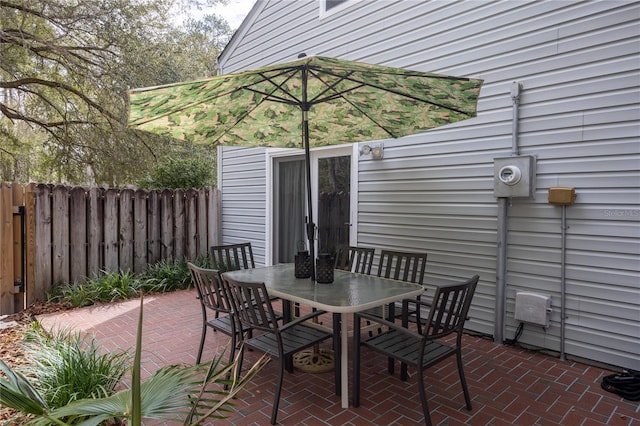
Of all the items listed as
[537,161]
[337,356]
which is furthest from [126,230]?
[537,161]

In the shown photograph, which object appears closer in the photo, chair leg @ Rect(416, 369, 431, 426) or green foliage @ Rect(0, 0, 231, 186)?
chair leg @ Rect(416, 369, 431, 426)

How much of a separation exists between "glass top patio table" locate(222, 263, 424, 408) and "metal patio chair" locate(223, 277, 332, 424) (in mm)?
149

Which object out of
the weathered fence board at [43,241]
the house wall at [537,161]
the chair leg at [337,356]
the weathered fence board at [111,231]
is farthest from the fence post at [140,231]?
the chair leg at [337,356]

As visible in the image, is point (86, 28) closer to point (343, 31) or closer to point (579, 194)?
point (343, 31)

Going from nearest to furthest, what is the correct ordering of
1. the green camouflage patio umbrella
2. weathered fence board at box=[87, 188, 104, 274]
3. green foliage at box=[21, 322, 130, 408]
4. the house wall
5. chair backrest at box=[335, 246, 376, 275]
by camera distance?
green foliage at box=[21, 322, 130, 408], the green camouflage patio umbrella, the house wall, chair backrest at box=[335, 246, 376, 275], weathered fence board at box=[87, 188, 104, 274]

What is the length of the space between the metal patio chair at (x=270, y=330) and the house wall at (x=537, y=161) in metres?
2.09

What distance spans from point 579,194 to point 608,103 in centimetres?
77

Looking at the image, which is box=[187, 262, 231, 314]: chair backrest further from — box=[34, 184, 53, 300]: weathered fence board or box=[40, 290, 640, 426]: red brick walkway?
box=[34, 184, 53, 300]: weathered fence board

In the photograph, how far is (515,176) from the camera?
354cm

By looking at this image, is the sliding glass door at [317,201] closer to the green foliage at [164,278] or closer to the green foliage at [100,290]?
the green foliage at [164,278]

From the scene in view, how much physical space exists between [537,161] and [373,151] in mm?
1897

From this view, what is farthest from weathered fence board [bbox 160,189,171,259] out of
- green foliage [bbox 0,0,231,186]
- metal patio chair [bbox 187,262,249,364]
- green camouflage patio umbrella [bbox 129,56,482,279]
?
metal patio chair [bbox 187,262,249,364]

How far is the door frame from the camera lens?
16.8 feet

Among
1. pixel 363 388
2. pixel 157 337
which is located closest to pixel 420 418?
pixel 363 388
